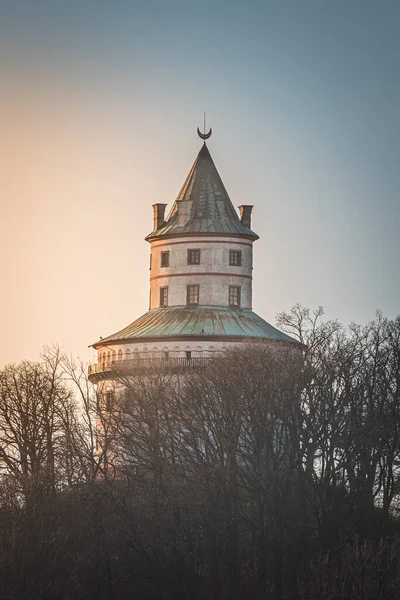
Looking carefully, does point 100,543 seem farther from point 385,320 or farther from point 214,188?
point 214,188

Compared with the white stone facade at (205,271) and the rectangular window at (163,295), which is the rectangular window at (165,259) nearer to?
the white stone facade at (205,271)

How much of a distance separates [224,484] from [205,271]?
31.4 m

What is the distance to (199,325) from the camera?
117m

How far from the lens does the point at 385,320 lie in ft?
342

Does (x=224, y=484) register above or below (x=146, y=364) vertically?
below

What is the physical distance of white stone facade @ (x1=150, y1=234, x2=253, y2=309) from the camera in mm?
120188

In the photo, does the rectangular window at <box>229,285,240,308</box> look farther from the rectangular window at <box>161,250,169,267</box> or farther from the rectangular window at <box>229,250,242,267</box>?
the rectangular window at <box>161,250,169,267</box>

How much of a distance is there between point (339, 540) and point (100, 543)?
9429 mm

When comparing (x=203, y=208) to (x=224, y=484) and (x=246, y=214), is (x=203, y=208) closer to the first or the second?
(x=246, y=214)

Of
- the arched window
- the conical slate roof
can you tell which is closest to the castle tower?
the conical slate roof

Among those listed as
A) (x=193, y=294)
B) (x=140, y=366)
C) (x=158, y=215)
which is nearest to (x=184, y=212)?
(x=158, y=215)

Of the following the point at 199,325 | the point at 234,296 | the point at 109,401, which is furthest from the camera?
the point at 234,296

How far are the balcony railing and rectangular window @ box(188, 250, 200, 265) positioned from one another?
7444 millimetres

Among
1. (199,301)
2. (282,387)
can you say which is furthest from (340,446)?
(199,301)
